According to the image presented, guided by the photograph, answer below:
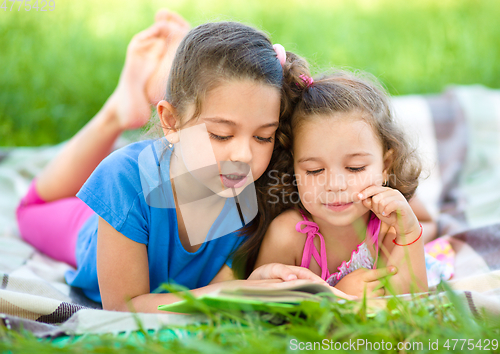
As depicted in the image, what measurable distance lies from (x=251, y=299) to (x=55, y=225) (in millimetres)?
1303

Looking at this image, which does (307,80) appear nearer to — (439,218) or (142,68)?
(142,68)

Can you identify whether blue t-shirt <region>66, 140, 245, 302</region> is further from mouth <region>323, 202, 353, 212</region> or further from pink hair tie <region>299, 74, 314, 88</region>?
pink hair tie <region>299, 74, 314, 88</region>

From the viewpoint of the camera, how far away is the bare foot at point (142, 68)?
209cm

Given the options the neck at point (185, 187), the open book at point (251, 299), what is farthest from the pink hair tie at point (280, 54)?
the open book at point (251, 299)

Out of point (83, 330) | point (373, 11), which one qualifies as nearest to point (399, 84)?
point (373, 11)

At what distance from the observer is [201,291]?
4.25 ft

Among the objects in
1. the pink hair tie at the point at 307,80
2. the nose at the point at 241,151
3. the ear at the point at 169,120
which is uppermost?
the pink hair tie at the point at 307,80

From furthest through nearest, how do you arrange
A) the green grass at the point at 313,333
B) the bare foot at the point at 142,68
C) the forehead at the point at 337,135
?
the bare foot at the point at 142,68
the forehead at the point at 337,135
the green grass at the point at 313,333

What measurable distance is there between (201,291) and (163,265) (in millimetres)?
242

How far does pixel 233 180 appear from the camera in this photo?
130 centimetres

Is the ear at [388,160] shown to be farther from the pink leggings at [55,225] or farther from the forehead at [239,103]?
the pink leggings at [55,225]

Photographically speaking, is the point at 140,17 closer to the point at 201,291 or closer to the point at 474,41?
the point at 474,41

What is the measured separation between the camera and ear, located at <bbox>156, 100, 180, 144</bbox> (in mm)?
1342

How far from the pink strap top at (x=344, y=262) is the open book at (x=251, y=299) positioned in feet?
1.34
